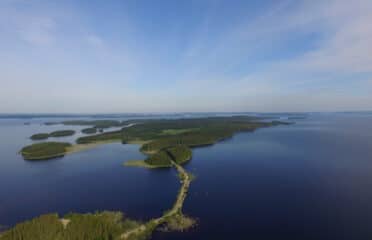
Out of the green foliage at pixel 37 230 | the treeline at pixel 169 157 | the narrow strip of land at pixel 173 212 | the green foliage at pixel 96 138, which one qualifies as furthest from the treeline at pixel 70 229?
the green foliage at pixel 96 138

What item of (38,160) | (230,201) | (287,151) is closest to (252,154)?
(287,151)

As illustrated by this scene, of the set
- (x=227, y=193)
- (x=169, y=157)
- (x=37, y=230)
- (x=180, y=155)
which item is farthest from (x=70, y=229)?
(x=180, y=155)

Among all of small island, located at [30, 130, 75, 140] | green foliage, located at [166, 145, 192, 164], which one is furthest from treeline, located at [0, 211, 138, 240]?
small island, located at [30, 130, 75, 140]

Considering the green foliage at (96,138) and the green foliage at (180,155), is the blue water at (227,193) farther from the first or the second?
the green foliage at (96,138)

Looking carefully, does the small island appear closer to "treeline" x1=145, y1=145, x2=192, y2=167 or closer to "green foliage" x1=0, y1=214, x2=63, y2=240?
"treeline" x1=145, y1=145, x2=192, y2=167

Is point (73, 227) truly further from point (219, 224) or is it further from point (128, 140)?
point (128, 140)

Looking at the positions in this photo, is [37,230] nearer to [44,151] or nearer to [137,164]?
[137,164]
